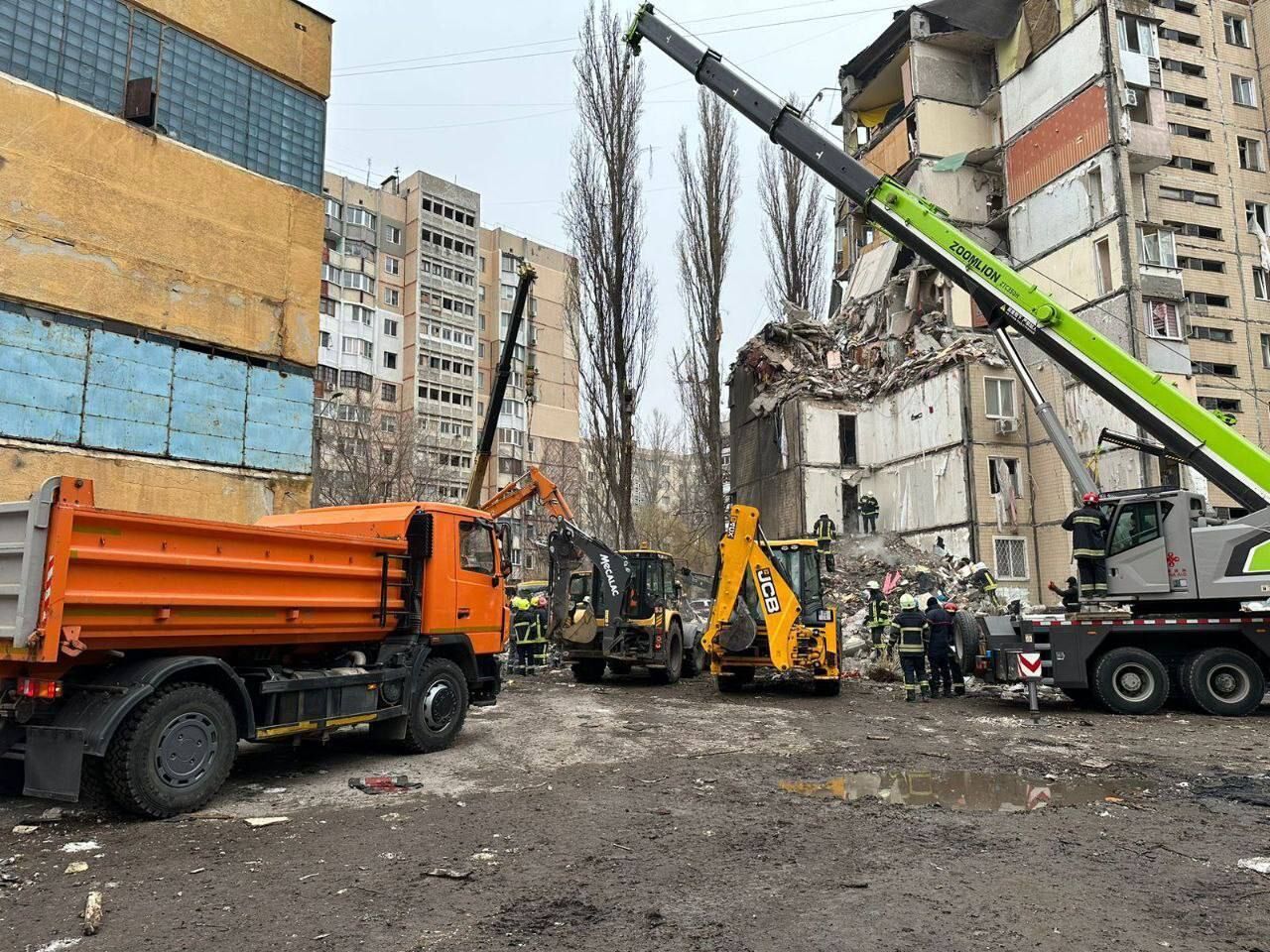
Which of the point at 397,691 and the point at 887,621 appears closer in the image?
the point at 397,691

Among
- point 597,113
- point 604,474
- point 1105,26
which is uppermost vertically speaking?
point 1105,26

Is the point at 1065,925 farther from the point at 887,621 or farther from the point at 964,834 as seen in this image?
the point at 887,621

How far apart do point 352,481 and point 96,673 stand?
86.8ft

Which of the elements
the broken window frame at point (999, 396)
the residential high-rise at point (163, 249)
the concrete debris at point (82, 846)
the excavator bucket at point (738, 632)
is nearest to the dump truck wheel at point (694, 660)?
the excavator bucket at point (738, 632)

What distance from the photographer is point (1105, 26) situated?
95.8 ft

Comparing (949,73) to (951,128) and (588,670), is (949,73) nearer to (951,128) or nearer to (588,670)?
(951,128)

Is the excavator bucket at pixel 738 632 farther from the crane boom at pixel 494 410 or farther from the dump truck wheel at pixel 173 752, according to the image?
the dump truck wheel at pixel 173 752

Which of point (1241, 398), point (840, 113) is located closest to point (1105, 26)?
point (840, 113)

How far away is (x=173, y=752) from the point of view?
6.16 metres

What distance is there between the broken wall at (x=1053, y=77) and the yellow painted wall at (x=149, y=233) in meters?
27.1

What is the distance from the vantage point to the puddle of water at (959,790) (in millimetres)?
6645

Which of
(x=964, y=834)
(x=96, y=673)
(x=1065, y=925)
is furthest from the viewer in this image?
(x=96, y=673)

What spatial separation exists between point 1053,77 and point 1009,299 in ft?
78.0

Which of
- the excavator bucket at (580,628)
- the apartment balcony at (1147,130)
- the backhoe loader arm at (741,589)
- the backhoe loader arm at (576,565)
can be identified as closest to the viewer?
the backhoe loader arm at (741,589)
